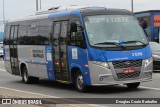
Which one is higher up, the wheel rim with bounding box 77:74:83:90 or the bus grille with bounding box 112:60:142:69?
the bus grille with bounding box 112:60:142:69

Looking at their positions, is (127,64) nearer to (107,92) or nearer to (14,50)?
(107,92)

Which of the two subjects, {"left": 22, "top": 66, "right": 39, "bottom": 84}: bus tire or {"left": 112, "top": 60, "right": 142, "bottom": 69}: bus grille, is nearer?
{"left": 112, "top": 60, "right": 142, "bottom": 69}: bus grille

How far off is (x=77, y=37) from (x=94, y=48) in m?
0.93

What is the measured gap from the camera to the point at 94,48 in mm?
14258

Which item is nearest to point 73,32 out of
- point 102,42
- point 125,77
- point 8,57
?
point 102,42

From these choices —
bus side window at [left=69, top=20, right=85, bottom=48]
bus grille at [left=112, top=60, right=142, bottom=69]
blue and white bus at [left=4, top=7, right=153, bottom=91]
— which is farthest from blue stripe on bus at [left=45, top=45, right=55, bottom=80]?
bus grille at [left=112, top=60, right=142, bottom=69]

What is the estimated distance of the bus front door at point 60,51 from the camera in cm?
1580

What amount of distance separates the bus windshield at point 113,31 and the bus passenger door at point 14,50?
253 inches

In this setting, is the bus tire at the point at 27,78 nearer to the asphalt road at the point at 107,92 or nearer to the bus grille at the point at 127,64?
the asphalt road at the point at 107,92

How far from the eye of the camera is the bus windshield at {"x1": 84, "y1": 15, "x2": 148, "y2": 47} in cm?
1445

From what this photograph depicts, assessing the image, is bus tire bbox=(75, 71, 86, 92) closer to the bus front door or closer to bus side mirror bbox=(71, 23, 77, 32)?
the bus front door

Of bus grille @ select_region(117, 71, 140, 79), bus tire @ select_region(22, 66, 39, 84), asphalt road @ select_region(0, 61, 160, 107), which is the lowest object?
bus tire @ select_region(22, 66, 39, 84)

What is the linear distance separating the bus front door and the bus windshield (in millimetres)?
1373

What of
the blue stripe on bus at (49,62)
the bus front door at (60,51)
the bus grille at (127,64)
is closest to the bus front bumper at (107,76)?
the bus grille at (127,64)
